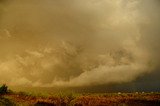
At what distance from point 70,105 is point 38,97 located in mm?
4140

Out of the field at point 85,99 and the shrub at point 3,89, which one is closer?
the field at point 85,99

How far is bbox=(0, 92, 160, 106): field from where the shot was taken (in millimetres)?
33531

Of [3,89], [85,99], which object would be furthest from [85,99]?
[3,89]

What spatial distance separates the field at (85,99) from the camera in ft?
110

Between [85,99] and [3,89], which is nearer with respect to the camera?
[85,99]

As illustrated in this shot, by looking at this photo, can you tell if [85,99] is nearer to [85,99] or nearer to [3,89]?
[85,99]

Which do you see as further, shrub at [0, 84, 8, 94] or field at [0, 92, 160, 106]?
shrub at [0, 84, 8, 94]

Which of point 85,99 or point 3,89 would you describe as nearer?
point 85,99

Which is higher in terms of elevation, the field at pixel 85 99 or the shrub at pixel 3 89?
the shrub at pixel 3 89

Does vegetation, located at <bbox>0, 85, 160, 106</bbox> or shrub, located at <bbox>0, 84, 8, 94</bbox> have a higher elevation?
shrub, located at <bbox>0, 84, 8, 94</bbox>

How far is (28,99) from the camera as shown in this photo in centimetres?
3588

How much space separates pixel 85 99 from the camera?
1361 inches

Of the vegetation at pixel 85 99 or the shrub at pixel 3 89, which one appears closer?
the vegetation at pixel 85 99

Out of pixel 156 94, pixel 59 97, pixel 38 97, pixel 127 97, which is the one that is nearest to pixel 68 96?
pixel 59 97
